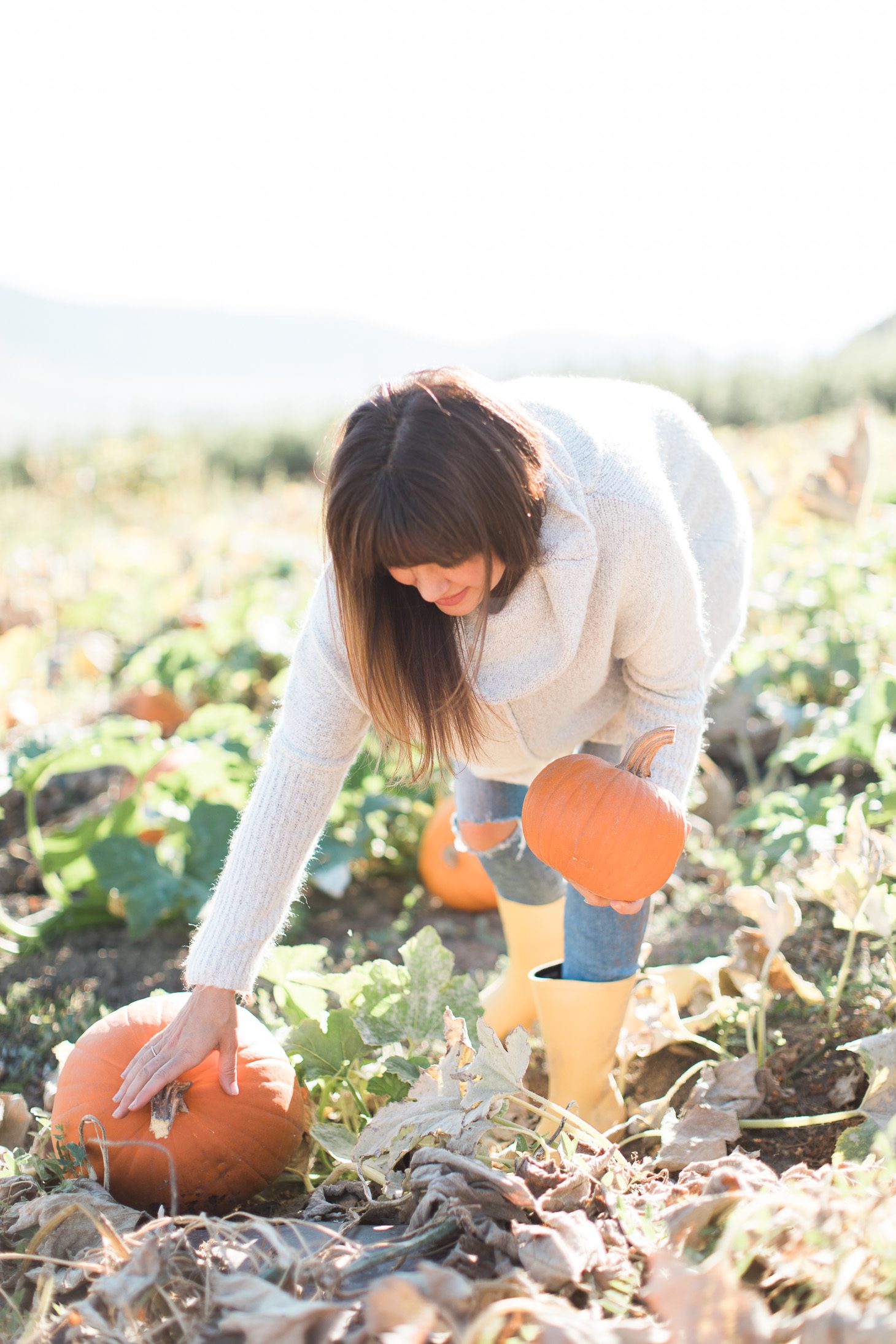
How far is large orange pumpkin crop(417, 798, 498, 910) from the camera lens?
2.93 m

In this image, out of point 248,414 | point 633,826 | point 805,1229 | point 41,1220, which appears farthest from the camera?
point 248,414

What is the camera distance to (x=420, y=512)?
4.12ft

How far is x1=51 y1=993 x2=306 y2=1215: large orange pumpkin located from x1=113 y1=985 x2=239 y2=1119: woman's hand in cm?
3

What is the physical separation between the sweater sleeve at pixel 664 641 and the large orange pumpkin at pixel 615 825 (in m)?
0.07

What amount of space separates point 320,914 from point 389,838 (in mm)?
316

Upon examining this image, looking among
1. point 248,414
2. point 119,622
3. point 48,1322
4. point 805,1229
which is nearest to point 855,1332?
point 805,1229

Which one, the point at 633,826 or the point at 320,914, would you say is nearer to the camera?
the point at 633,826

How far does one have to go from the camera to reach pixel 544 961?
6.98 ft

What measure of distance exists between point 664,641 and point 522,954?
831 millimetres

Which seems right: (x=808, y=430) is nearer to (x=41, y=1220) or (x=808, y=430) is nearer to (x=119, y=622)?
(x=119, y=622)

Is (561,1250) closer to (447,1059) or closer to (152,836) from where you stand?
(447,1059)

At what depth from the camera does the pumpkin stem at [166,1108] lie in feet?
5.00

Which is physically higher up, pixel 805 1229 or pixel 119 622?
pixel 805 1229

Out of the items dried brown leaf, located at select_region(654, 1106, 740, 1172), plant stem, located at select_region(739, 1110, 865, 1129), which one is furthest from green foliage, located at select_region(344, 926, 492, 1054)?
plant stem, located at select_region(739, 1110, 865, 1129)
